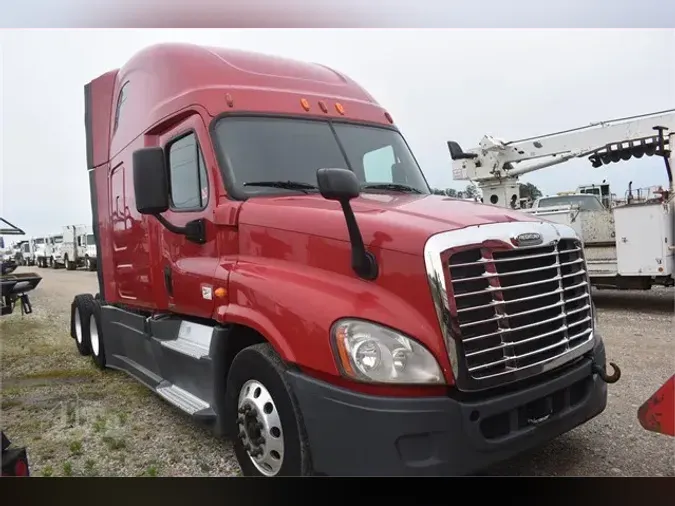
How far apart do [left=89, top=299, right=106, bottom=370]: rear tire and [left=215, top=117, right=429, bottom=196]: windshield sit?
1569 millimetres

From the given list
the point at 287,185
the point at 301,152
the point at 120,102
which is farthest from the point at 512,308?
the point at 120,102

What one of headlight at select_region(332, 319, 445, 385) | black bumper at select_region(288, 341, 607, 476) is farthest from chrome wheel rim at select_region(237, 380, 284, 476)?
headlight at select_region(332, 319, 445, 385)

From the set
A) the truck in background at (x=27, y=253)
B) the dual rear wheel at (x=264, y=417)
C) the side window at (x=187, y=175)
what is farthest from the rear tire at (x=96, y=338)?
the dual rear wheel at (x=264, y=417)

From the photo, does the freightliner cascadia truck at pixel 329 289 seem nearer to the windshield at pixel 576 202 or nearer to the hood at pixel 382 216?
the hood at pixel 382 216

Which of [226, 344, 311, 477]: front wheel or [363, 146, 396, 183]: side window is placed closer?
[226, 344, 311, 477]: front wheel

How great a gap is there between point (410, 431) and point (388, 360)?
0.93 feet

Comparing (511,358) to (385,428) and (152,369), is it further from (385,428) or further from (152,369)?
(152,369)

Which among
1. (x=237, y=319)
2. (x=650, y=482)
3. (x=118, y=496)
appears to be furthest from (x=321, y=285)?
(x=650, y=482)

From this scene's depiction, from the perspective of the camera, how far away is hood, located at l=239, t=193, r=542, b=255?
89.0 inches

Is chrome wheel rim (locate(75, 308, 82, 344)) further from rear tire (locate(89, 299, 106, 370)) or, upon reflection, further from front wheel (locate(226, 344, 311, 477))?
front wheel (locate(226, 344, 311, 477))

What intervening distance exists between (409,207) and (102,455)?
1.91m

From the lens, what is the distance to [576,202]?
161 inches

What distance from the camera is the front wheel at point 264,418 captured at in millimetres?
2291

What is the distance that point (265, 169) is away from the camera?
2.97m
